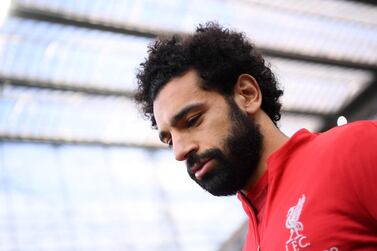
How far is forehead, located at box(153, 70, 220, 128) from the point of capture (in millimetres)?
2354

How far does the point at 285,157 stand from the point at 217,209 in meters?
9.67

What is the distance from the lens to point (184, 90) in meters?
2.41

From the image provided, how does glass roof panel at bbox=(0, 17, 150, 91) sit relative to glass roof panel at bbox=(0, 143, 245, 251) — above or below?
above

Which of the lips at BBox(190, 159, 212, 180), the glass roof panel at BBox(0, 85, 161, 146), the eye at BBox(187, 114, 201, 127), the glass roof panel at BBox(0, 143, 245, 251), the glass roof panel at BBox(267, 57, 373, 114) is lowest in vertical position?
the glass roof panel at BBox(0, 143, 245, 251)

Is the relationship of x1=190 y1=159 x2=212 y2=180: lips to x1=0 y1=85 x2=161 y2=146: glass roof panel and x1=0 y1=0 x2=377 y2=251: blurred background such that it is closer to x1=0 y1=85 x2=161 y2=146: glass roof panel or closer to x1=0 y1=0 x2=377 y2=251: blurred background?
x1=0 y1=0 x2=377 y2=251: blurred background

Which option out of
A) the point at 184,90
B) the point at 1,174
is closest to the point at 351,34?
the point at 1,174

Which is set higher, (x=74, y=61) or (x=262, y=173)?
(x=262, y=173)

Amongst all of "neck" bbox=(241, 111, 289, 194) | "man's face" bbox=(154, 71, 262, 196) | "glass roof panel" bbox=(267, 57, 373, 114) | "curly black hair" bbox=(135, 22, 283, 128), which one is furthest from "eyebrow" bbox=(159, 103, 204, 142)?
"glass roof panel" bbox=(267, 57, 373, 114)

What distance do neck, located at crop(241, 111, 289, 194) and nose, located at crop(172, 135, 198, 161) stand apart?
277mm

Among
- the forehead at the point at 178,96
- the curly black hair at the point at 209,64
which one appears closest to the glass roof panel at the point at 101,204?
the curly black hair at the point at 209,64

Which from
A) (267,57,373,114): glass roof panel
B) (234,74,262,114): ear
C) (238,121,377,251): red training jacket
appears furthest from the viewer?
(267,57,373,114): glass roof panel

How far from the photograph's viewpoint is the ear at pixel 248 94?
96.6 inches

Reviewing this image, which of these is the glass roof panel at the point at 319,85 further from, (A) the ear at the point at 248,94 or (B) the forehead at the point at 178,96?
(B) the forehead at the point at 178,96

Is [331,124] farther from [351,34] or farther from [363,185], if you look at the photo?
[363,185]
